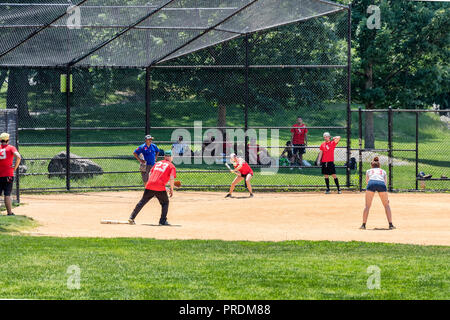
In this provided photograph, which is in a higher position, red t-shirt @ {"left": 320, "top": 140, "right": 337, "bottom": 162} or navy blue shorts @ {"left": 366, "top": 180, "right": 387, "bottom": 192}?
red t-shirt @ {"left": 320, "top": 140, "right": 337, "bottom": 162}

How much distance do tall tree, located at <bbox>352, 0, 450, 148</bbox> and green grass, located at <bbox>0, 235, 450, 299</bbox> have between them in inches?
862

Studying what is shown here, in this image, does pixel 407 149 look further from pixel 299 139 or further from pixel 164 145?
pixel 164 145

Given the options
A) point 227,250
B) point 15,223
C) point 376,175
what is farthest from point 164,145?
point 227,250

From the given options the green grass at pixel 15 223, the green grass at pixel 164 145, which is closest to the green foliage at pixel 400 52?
the green grass at pixel 164 145

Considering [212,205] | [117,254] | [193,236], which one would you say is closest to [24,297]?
[117,254]

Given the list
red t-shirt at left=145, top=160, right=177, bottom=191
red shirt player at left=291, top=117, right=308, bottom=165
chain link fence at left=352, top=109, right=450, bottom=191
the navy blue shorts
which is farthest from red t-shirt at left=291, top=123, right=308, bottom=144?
red t-shirt at left=145, top=160, right=177, bottom=191

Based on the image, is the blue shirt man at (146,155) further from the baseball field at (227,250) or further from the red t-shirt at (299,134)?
the red t-shirt at (299,134)

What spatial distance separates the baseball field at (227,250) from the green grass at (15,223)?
1.3 inches

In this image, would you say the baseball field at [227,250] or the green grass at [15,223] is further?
the green grass at [15,223]

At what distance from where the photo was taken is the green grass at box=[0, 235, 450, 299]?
376 inches

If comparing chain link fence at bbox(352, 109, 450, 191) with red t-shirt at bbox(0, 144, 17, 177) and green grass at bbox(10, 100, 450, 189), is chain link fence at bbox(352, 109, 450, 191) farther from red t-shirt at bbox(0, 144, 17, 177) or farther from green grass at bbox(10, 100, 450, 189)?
red t-shirt at bbox(0, 144, 17, 177)

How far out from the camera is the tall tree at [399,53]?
3441cm

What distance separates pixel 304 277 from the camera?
10.5m

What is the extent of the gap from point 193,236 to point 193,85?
11.2 meters
